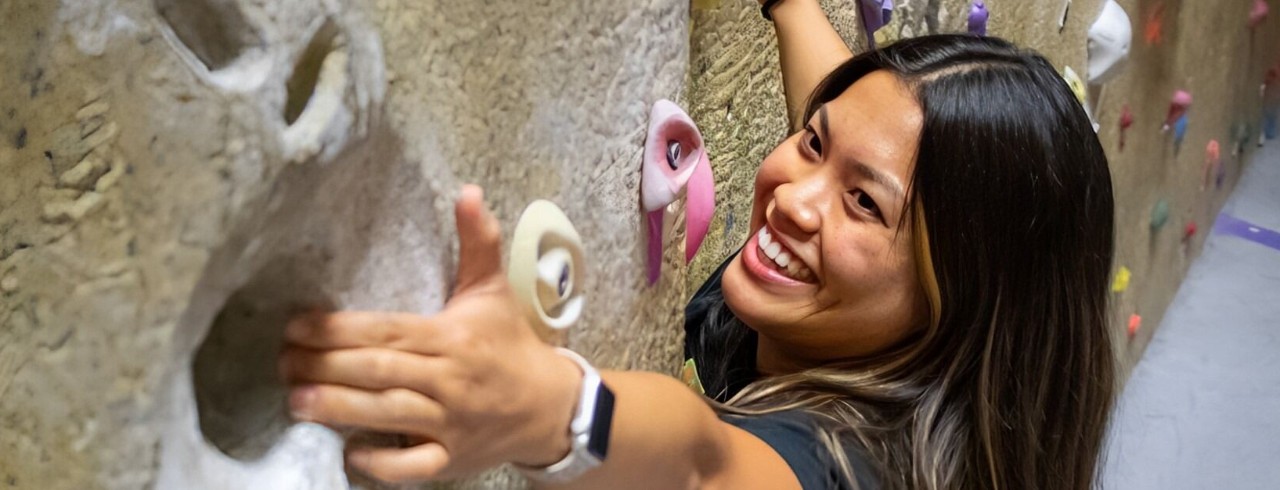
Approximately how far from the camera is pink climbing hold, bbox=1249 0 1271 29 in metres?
3.01

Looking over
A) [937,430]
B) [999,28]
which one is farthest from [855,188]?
[999,28]

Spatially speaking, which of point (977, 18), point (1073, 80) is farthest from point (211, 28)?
point (1073, 80)

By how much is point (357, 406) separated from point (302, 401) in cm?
2

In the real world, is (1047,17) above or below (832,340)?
below

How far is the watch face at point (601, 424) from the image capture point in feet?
1.52

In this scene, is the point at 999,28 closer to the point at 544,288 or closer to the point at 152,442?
the point at 544,288

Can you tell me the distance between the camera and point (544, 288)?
504 millimetres

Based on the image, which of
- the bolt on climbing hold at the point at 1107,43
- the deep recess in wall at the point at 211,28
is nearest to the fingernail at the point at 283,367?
the deep recess in wall at the point at 211,28

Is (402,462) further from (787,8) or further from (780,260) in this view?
(787,8)

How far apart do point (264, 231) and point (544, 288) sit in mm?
160

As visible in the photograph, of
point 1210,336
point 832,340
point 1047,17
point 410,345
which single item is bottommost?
point 1210,336

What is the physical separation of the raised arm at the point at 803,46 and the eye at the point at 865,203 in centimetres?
27

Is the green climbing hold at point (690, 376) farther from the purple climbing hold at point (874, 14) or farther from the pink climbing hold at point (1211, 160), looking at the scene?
the pink climbing hold at point (1211, 160)

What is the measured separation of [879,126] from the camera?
744mm
